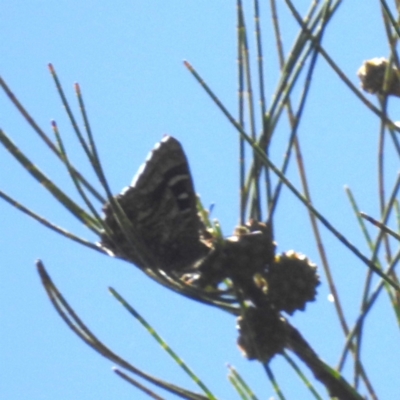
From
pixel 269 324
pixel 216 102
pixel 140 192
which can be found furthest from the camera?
pixel 140 192

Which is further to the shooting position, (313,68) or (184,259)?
(184,259)

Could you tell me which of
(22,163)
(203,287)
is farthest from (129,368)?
(22,163)

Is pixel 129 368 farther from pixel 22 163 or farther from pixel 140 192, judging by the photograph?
pixel 140 192

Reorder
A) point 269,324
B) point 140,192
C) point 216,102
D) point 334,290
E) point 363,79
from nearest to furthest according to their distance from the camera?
point 216,102 < point 269,324 < point 334,290 < point 363,79 < point 140,192

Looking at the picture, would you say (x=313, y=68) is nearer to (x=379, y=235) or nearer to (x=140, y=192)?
(x=379, y=235)

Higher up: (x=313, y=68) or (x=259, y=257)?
(x=313, y=68)

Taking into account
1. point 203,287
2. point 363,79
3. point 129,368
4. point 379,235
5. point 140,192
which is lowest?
point 129,368

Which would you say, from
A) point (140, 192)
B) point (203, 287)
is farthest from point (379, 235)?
point (140, 192)
